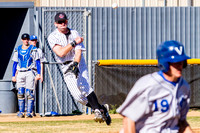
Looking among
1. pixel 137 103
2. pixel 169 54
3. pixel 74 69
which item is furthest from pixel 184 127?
pixel 74 69

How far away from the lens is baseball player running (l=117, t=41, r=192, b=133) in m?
3.95

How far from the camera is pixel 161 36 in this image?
14.6m

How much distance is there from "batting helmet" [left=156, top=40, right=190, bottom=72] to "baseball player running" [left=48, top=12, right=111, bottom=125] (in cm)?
376

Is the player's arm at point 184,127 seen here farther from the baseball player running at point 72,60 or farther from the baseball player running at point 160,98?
the baseball player running at point 72,60

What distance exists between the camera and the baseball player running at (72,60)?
25.5 feet

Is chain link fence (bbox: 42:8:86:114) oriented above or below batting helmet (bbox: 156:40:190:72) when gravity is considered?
below

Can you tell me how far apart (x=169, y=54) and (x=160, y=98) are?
0.35 metres

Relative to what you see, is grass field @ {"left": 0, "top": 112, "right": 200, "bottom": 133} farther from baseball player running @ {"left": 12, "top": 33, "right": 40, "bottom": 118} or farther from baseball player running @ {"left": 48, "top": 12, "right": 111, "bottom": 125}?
baseball player running @ {"left": 12, "top": 33, "right": 40, "bottom": 118}

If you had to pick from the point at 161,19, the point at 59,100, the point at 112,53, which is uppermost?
the point at 161,19

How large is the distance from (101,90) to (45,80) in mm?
1536

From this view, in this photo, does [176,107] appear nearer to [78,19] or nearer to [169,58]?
[169,58]

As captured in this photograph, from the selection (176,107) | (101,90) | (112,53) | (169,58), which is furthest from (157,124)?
(112,53)

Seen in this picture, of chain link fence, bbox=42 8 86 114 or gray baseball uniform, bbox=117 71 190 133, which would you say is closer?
gray baseball uniform, bbox=117 71 190 133

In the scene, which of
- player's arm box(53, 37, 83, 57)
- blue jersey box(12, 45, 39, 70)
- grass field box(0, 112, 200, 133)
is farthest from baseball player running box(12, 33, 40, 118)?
player's arm box(53, 37, 83, 57)
